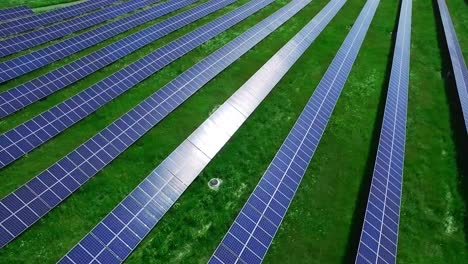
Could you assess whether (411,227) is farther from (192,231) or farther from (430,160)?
(192,231)

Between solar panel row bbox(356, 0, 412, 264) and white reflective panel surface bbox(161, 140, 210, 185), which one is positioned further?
white reflective panel surface bbox(161, 140, 210, 185)

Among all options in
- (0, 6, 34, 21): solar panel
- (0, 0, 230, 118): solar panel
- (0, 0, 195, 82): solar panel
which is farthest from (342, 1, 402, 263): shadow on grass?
(0, 6, 34, 21): solar panel

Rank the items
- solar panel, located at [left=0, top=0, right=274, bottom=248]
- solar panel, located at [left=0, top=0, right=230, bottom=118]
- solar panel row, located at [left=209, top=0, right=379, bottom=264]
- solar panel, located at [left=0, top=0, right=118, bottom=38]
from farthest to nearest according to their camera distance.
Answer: solar panel, located at [left=0, top=0, right=118, bottom=38], solar panel, located at [left=0, top=0, right=230, bottom=118], solar panel row, located at [left=209, top=0, right=379, bottom=264], solar panel, located at [left=0, top=0, right=274, bottom=248]

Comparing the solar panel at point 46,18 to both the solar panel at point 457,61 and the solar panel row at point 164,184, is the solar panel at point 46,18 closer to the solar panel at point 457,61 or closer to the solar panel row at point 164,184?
the solar panel row at point 164,184

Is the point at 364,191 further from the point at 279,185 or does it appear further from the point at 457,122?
the point at 457,122

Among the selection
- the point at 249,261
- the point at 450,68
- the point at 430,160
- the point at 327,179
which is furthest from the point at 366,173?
the point at 450,68

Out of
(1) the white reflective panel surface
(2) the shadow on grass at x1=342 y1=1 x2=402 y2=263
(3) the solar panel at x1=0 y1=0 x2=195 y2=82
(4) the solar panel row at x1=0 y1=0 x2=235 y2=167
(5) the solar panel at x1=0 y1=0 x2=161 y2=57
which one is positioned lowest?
(5) the solar panel at x1=0 y1=0 x2=161 y2=57

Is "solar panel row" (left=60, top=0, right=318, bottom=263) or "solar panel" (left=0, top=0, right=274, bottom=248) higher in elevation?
"solar panel row" (left=60, top=0, right=318, bottom=263)

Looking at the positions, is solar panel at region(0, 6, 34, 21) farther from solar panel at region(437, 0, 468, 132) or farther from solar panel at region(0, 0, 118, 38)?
solar panel at region(437, 0, 468, 132)

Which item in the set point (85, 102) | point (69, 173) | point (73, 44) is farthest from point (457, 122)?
point (73, 44)
